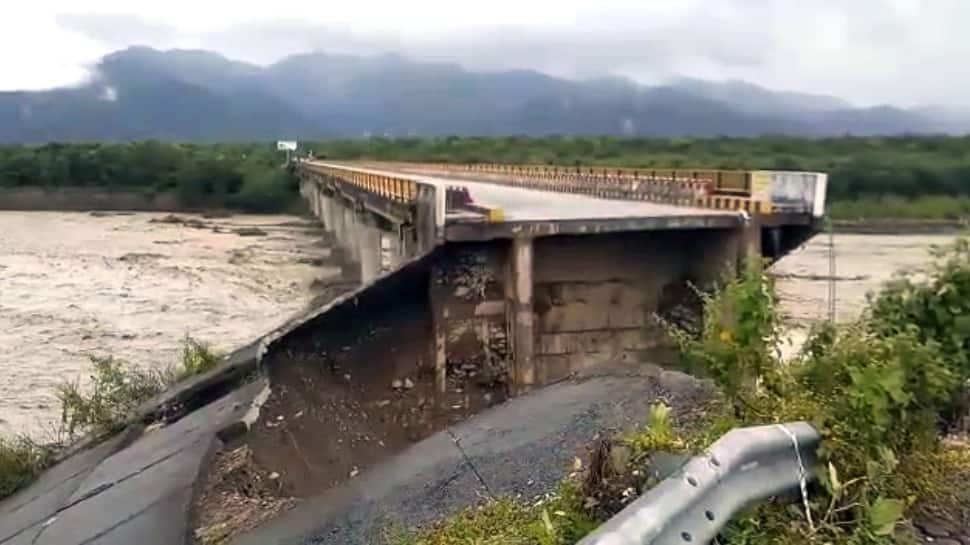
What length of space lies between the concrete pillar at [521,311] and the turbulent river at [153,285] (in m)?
2.72

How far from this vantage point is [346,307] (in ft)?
34.4

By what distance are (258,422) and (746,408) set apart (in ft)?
21.5

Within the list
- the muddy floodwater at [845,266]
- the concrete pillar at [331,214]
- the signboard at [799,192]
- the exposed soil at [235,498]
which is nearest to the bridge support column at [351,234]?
the concrete pillar at [331,214]

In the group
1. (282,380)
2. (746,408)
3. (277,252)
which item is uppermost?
(746,408)

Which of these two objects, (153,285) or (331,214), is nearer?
(153,285)

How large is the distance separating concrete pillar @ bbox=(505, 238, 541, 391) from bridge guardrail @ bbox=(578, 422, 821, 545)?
756 centimetres

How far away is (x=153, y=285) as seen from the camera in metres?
32.9

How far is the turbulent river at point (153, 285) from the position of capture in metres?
21.0

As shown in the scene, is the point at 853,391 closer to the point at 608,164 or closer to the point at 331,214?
the point at 331,214

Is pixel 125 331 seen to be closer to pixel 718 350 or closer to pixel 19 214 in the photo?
pixel 718 350

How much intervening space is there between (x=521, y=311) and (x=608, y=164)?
5957cm

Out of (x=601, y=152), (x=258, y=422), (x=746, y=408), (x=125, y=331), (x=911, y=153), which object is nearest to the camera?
(x=746, y=408)

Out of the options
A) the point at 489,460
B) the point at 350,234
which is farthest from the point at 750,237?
the point at 350,234

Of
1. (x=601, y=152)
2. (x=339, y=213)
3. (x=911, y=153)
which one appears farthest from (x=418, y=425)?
(x=601, y=152)
